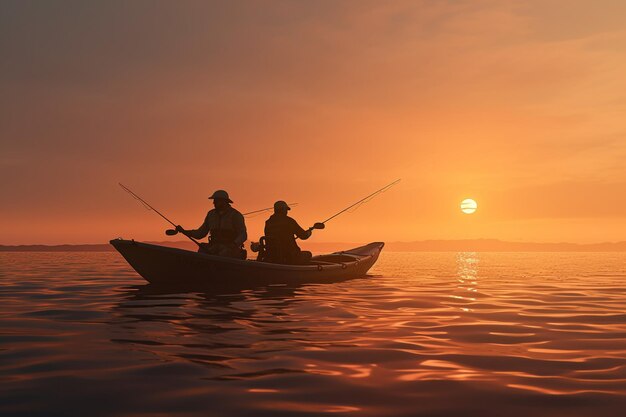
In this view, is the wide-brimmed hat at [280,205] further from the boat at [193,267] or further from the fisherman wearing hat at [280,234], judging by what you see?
the boat at [193,267]

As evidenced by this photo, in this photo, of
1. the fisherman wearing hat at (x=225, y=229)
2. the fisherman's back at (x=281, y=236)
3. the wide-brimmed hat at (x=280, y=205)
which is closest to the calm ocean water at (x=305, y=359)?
the fisherman wearing hat at (x=225, y=229)

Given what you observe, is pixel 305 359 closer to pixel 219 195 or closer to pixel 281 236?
pixel 219 195

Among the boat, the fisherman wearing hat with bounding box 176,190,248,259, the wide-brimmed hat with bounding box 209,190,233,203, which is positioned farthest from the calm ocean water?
the wide-brimmed hat with bounding box 209,190,233,203

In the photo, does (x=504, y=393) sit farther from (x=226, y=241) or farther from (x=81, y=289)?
(x=81, y=289)

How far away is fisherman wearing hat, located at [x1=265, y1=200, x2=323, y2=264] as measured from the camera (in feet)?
52.1

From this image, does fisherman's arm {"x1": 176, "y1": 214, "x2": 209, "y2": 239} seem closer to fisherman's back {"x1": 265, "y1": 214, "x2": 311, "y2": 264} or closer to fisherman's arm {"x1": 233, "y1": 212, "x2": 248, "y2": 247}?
fisherman's arm {"x1": 233, "y1": 212, "x2": 248, "y2": 247}

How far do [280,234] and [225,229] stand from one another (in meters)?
2.03

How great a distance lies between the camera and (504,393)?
465 centimetres

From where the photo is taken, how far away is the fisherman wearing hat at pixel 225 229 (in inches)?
568

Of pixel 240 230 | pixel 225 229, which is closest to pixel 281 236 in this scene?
pixel 240 230

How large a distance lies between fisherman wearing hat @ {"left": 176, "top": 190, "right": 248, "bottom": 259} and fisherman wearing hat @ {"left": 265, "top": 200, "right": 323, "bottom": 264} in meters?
1.36

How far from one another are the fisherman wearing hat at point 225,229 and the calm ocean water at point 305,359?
3383 millimetres

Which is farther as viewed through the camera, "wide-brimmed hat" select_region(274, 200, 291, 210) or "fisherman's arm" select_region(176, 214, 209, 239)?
"wide-brimmed hat" select_region(274, 200, 291, 210)

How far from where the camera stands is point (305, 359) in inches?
233
